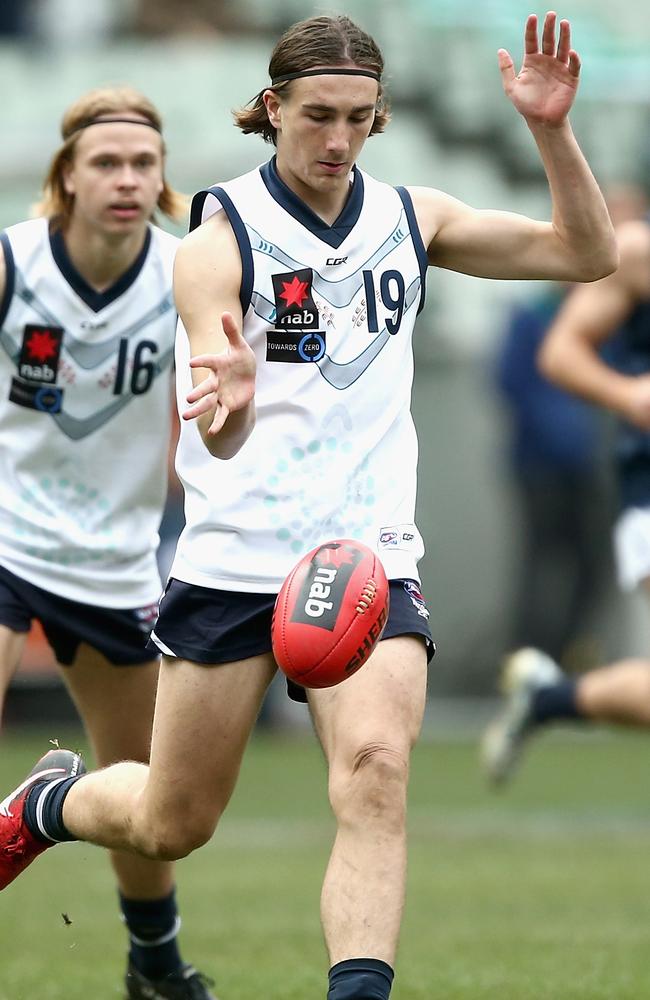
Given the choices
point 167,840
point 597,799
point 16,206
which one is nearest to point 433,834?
point 597,799

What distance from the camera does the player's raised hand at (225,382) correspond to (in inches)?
158

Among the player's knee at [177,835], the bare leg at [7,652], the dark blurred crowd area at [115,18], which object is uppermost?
the dark blurred crowd area at [115,18]

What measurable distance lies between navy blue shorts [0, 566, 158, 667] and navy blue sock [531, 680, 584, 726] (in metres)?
3.58

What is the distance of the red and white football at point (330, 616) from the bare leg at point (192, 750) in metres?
0.30

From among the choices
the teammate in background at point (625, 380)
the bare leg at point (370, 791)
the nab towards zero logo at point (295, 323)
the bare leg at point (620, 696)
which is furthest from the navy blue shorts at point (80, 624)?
the bare leg at point (620, 696)

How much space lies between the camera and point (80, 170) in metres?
5.54

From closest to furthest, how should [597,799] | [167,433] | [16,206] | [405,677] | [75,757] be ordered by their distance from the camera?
[405,677], [75,757], [167,433], [597,799], [16,206]

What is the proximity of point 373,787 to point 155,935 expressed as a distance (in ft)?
5.39

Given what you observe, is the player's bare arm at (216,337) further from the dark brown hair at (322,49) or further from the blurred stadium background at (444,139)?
the blurred stadium background at (444,139)

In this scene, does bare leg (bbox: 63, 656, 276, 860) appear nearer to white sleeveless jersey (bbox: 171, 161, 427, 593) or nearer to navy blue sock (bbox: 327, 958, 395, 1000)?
white sleeveless jersey (bbox: 171, 161, 427, 593)

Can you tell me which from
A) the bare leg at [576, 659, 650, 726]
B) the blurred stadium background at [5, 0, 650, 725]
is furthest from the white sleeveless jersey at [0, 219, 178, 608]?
the blurred stadium background at [5, 0, 650, 725]

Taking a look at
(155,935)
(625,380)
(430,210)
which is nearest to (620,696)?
(625,380)

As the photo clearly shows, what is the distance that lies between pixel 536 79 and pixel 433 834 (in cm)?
499

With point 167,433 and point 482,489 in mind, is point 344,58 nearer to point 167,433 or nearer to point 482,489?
point 167,433
